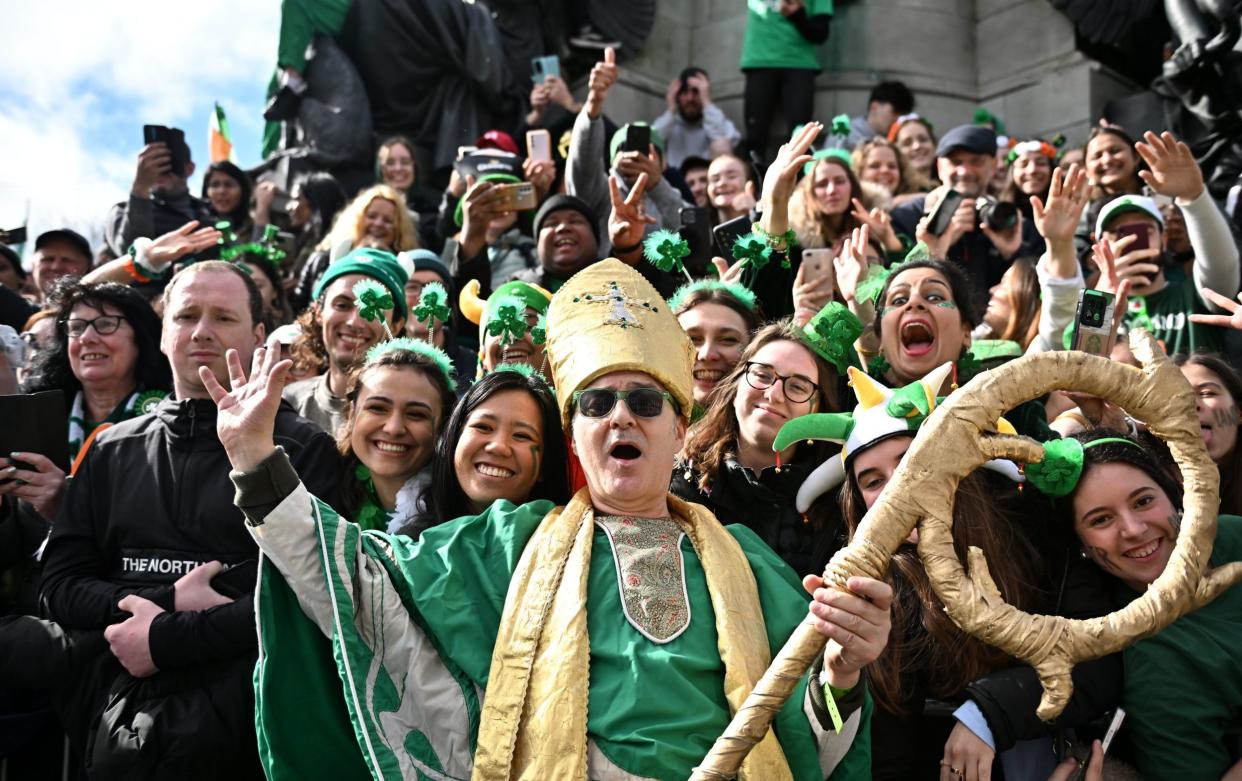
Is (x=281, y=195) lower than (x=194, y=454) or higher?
higher

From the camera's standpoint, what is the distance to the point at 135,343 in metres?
→ 5.58

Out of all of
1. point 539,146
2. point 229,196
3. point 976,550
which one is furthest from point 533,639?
point 229,196

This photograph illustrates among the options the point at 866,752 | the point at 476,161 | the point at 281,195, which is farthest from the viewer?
the point at 281,195

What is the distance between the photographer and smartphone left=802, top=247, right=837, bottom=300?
229 inches

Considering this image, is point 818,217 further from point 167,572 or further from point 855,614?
point 855,614

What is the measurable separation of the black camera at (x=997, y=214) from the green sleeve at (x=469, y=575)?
4.24 metres

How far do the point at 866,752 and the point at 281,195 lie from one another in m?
7.45

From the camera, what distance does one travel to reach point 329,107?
11.4 metres

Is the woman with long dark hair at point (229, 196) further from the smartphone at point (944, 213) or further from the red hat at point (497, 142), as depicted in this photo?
the smartphone at point (944, 213)

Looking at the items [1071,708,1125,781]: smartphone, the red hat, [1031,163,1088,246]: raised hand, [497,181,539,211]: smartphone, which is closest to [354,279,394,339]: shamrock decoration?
[497,181,539,211]: smartphone

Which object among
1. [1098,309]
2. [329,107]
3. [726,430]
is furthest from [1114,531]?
[329,107]

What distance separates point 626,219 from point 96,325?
2.41 meters

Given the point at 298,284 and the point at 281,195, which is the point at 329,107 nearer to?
the point at 281,195

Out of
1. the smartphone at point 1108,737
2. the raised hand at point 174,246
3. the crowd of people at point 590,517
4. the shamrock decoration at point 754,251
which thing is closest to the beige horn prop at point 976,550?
the crowd of people at point 590,517
